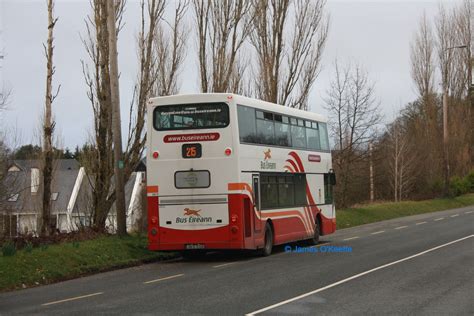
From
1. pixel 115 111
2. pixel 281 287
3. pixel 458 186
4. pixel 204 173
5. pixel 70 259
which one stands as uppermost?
pixel 115 111

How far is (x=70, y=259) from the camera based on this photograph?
52.5 feet

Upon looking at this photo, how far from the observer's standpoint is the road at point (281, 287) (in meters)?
10.0

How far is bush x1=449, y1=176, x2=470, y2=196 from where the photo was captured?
54041mm

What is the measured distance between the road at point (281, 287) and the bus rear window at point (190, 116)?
11.9 feet

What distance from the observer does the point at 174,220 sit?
58.9ft

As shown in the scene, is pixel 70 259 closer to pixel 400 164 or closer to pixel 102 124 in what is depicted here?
pixel 102 124

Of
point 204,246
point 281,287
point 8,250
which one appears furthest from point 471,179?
point 8,250

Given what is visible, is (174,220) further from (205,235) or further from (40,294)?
(40,294)

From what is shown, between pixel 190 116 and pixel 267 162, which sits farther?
pixel 267 162

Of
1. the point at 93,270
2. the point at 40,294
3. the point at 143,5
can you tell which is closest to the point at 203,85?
the point at 143,5

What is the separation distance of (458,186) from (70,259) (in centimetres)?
4528

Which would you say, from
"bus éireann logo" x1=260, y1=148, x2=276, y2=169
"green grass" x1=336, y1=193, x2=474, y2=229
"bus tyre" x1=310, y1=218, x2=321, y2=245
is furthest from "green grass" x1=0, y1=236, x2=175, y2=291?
"green grass" x1=336, y1=193, x2=474, y2=229

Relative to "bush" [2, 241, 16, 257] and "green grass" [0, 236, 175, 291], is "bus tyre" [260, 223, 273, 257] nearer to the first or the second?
"green grass" [0, 236, 175, 291]

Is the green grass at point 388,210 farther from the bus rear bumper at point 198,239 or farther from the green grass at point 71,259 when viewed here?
the green grass at point 71,259
